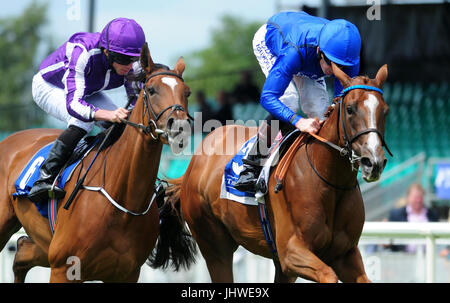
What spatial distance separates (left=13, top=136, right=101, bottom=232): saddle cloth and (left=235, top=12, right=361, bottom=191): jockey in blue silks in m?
1.01

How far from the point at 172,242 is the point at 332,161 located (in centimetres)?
175

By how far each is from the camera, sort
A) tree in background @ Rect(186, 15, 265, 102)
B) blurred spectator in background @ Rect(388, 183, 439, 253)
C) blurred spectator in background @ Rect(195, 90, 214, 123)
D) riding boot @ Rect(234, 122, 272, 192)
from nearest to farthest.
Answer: riding boot @ Rect(234, 122, 272, 192)
blurred spectator in background @ Rect(388, 183, 439, 253)
blurred spectator in background @ Rect(195, 90, 214, 123)
tree in background @ Rect(186, 15, 265, 102)

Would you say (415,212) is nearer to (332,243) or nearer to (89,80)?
(332,243)

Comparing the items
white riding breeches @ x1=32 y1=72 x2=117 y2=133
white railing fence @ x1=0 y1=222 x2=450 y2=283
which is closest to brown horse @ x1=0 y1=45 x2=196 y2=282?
white riding breeches @ x1=32 y1=72 x2=117 y2=133

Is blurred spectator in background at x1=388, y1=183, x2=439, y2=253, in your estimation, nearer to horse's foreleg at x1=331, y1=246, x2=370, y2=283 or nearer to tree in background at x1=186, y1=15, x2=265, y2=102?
horse's foreleg at x1=331, y1=246, x2=370, y2=283

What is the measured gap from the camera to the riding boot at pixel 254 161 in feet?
15.1

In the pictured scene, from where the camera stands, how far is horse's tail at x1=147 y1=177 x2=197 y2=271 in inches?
209

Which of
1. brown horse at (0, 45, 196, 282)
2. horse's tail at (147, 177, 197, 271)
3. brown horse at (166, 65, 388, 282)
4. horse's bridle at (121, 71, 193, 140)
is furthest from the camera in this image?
horse's tail at (147, 177, 197, 271)

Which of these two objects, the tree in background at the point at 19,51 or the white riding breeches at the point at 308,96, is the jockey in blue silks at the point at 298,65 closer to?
the white riding breeches at the point at 308,96

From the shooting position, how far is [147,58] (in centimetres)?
407

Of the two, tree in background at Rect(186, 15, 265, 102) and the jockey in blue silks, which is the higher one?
the jockey in blue silks

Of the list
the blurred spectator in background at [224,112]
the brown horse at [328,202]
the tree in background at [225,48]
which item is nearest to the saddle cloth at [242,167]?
the brown horse at [328,202]

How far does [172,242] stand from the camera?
539 centimetres

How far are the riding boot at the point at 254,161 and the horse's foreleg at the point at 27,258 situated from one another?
169 centimetres
